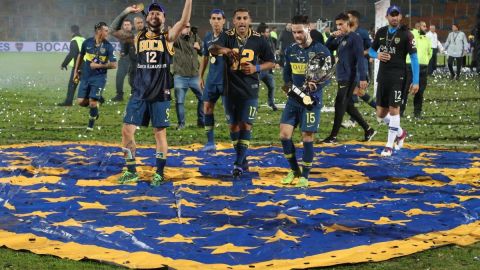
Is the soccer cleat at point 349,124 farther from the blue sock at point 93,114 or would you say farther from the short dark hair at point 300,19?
the short dark hair at point 300,19

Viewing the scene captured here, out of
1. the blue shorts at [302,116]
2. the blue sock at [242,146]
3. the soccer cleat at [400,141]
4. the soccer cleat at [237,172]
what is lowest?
the soccer cleat at [237,172]

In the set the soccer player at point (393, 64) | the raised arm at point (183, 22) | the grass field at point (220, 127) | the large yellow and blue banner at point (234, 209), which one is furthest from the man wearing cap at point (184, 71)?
the raised arm at point (183, 22)

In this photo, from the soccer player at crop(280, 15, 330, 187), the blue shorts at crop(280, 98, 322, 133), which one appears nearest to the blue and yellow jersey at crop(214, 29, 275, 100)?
the soccer player at crop(280, 15, 330, 187)

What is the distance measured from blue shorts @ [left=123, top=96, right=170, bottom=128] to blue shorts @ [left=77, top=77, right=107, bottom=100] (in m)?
6.14

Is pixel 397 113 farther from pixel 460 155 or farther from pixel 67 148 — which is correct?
pixel 67 148

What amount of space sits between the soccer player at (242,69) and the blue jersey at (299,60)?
0.74m

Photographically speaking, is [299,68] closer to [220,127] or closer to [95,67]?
[220,127]

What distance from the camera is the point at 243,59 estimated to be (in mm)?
12078

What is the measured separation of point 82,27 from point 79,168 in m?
51.8

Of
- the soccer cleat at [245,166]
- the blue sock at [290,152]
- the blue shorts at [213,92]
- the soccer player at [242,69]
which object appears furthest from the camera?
the blue shorts at [213,92]

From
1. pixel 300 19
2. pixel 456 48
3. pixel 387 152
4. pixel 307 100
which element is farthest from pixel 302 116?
pixel 456 48

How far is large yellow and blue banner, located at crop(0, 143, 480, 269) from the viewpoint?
7594 millimetres

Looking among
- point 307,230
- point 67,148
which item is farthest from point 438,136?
point 307,230

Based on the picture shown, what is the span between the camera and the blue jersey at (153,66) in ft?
36.5
